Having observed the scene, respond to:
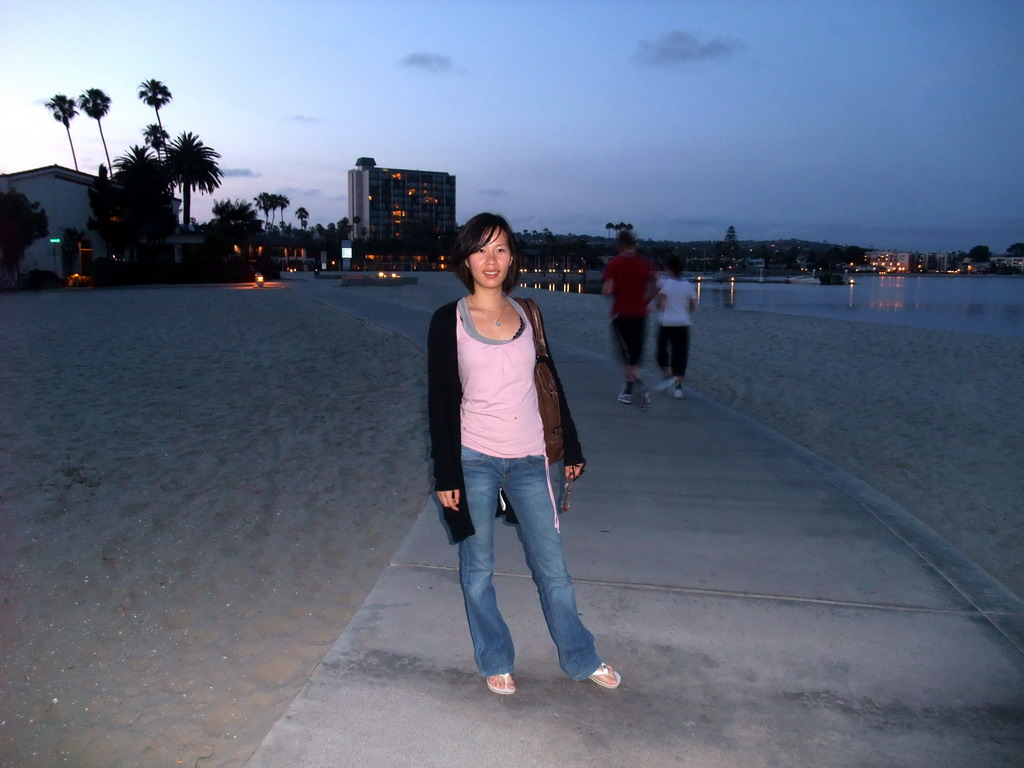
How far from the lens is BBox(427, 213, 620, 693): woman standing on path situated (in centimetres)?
286

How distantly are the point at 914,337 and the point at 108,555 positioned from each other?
19.8 m

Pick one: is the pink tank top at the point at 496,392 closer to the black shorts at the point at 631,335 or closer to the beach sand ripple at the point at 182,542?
the beach sand ripple at the point at 182,542

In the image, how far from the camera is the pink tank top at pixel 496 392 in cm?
286

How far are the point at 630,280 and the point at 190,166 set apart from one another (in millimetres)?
67375

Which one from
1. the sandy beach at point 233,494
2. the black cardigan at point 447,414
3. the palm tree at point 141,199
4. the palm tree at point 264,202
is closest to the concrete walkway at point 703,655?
the sandy beach at point 233,494

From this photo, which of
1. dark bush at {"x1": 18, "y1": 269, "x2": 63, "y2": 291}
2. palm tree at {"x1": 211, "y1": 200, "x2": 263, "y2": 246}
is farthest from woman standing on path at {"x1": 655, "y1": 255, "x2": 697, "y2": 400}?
palm tree at {"x1": 211, "y1": 200, "x2": 263, "y2": 246}

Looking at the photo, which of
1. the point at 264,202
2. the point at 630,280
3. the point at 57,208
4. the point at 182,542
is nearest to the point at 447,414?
the point at 182,542

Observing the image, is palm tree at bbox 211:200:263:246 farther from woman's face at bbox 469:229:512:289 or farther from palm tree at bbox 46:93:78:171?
woman's face at bbox 469:229:512:289

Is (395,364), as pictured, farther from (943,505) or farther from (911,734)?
(911,734)

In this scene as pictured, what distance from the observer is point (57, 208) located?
4369cm

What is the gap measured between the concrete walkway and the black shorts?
3.10 meters

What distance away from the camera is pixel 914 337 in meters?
19.6

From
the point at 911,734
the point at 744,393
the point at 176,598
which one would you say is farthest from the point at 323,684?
the point at 744,393

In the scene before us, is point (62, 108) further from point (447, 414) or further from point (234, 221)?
point (447, 414)
